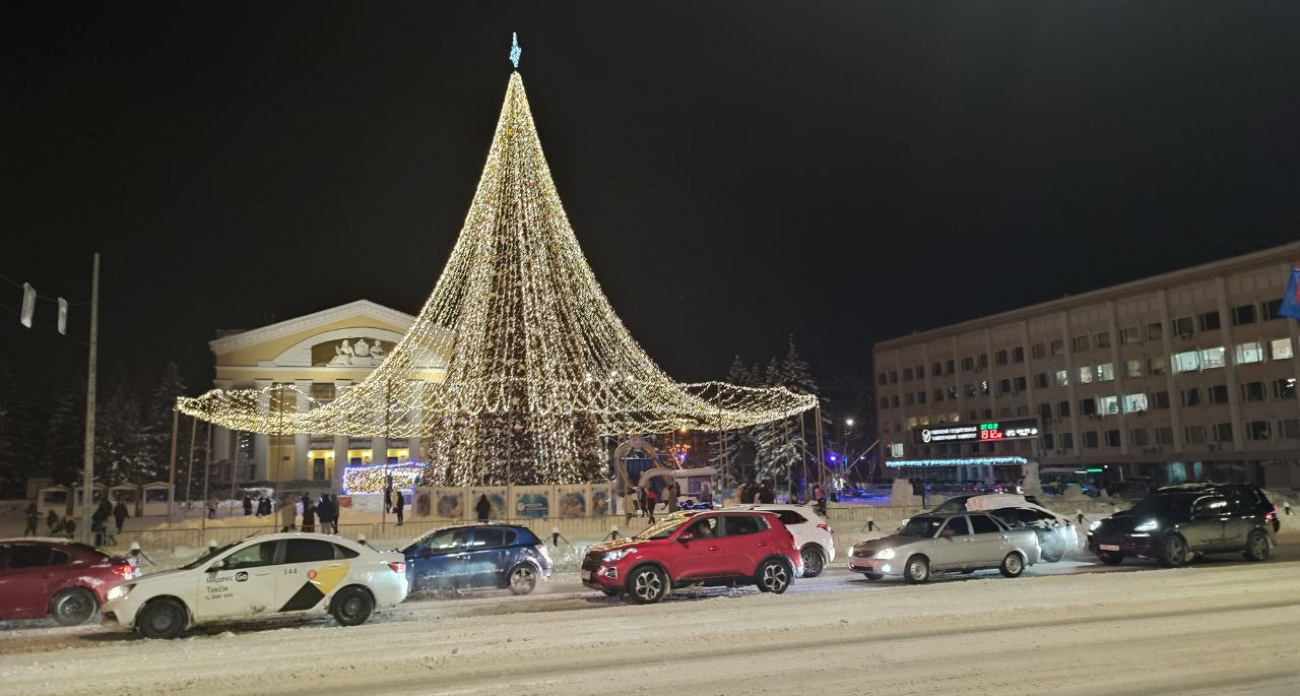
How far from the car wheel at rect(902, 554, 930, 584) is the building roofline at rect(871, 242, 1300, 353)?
45881 mm

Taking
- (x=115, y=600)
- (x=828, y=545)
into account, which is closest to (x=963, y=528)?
(x=828, y=545)

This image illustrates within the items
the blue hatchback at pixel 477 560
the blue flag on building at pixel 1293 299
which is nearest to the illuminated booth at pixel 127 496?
the blue hatchback at pixel 477 560

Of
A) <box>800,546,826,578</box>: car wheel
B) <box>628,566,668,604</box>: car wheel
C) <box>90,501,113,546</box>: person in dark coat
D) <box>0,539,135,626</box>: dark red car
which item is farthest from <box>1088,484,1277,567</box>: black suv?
<box>90,501,113,546</box>: person in dark coat

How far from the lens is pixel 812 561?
18.7 m

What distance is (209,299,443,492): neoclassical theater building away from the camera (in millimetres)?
67812

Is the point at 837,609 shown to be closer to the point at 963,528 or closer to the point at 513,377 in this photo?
the point at 963,528

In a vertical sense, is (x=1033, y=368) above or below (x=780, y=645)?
above

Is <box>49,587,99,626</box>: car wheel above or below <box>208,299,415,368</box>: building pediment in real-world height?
below

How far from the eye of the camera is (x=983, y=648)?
33.8 feet

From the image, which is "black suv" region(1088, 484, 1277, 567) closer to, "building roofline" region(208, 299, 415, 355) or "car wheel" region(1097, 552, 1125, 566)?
"car wheel" region(1097, 552, 1125, 566)

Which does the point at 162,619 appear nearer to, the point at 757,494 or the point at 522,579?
the point at 522,579

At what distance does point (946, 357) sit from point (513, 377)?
2423 inches

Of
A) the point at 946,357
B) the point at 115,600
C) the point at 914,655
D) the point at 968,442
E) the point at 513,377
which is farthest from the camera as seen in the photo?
the point at 946,357

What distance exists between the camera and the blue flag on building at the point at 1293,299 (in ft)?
79.3
